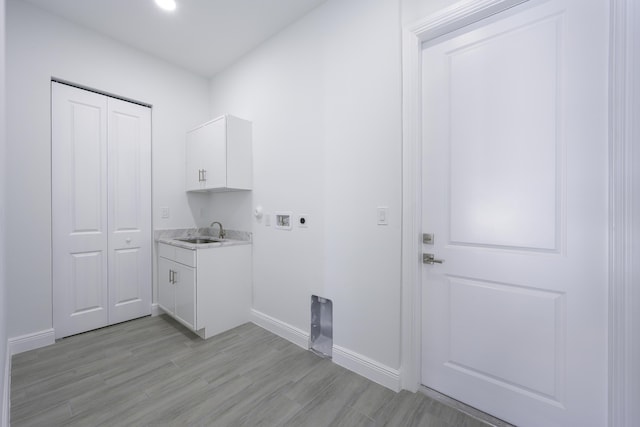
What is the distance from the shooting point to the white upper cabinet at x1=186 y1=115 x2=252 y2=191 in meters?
2.49

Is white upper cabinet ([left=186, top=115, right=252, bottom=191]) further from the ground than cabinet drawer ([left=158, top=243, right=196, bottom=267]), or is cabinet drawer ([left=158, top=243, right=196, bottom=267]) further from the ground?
white upper cabinet ([left=186, top=115, right=252, bottom=191])

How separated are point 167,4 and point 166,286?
2564mm

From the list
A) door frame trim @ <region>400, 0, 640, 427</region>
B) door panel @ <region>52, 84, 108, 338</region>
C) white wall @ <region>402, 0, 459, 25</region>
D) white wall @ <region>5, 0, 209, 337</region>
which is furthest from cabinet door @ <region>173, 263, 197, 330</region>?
door frame trim @ <region>400, 0, 640, 427</region>

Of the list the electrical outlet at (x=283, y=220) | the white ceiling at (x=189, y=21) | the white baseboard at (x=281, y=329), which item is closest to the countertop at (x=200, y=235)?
the electrical outlet at (x=283, y=220)

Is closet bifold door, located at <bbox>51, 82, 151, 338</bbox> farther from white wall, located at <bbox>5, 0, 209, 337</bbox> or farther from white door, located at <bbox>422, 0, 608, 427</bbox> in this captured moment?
white door, located at <bbox>422, 0, 608, 427</bbox>

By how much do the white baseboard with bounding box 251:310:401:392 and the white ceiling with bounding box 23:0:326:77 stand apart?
2.73 meters

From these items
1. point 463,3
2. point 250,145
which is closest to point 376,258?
point 463,3

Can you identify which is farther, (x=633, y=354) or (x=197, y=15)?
(x=197, y=15)

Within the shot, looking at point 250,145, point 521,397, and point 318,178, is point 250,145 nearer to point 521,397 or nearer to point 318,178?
point 318,178

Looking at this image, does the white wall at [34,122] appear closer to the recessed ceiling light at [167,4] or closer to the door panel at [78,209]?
the door panel at [78,209]

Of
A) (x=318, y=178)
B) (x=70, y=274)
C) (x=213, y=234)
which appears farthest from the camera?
(x=213, y=234)

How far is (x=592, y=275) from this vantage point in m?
1.16

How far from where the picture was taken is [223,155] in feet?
8.18

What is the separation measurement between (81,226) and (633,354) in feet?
12.4
